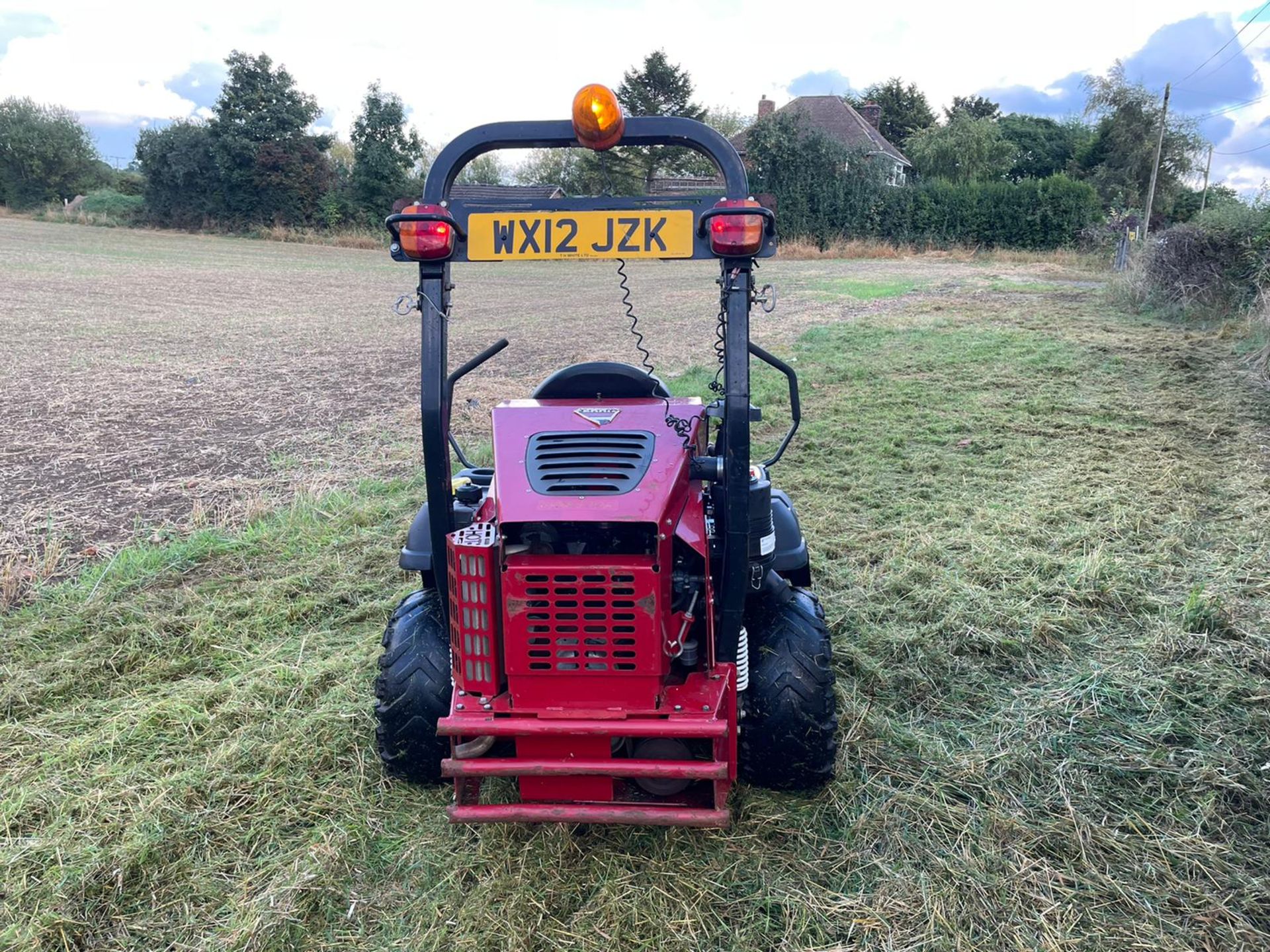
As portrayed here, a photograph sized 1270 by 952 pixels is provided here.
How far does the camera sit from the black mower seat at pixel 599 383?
2.99m

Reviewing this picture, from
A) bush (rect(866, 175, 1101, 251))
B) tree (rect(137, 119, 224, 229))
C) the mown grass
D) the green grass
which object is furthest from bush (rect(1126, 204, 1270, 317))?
tree (rect(137, 119, 224, 229))

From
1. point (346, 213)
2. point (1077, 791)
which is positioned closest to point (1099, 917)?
point (1077, 791)

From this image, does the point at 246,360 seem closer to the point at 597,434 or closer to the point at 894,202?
the point at 597,434

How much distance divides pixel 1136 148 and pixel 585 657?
145 ft

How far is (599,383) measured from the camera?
3.01 m

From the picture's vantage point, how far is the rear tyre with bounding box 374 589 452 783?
2699 millimetres

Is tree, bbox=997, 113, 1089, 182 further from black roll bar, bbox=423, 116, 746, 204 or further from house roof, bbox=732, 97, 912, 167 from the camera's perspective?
black roll bar, bbox=423, 116, 746, 204

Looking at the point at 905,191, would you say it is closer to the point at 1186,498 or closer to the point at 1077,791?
the point at 1186,498

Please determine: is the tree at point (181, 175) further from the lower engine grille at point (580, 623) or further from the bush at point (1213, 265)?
the lower engine grille at point (580, 623)

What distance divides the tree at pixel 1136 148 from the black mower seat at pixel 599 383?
4028 centimetres

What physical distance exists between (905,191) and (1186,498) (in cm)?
3099

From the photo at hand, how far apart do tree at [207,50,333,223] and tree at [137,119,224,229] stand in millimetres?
659

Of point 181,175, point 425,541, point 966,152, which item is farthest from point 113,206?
point 425,541

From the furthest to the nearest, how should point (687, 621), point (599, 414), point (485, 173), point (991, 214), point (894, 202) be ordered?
1. point (485, 173)
2. point (894, 202)
3. point (991, 214)
4. point (599, 414)
5. point (687, 621)
